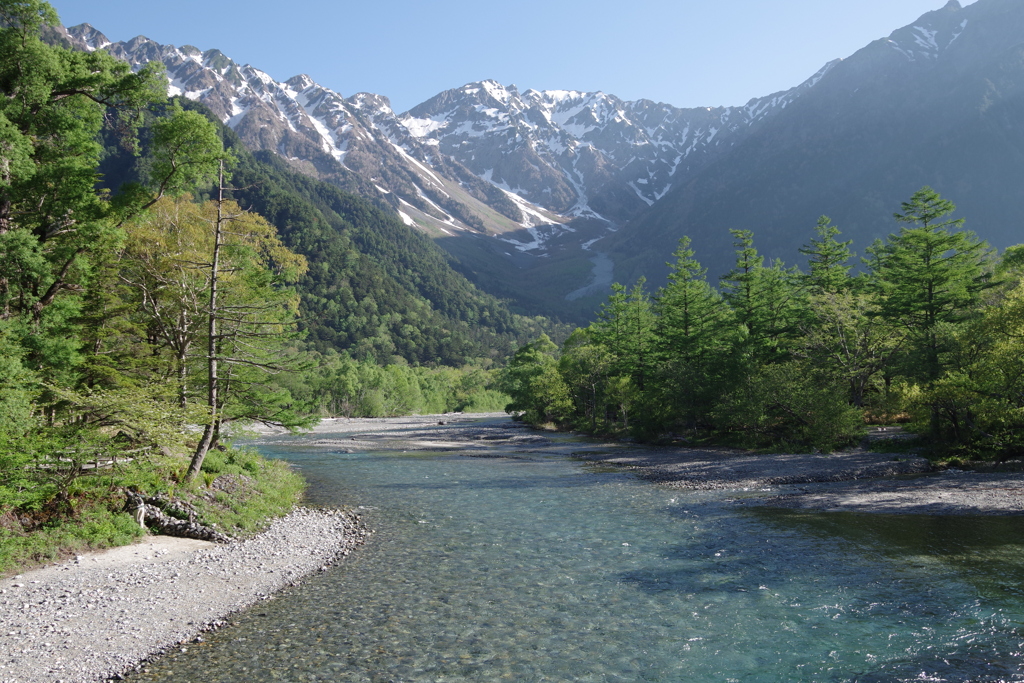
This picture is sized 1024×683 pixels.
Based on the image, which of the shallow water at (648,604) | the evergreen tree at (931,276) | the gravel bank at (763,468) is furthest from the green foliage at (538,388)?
the shallow water at (648,604)

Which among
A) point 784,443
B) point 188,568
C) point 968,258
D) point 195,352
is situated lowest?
point 784,443

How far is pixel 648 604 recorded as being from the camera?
14234mm

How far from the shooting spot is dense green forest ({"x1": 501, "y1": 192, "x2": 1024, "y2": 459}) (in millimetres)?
28594

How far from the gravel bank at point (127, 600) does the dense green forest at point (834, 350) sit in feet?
101

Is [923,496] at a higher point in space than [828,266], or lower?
lower

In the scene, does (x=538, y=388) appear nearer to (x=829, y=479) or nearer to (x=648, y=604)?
(x=829, y=479)

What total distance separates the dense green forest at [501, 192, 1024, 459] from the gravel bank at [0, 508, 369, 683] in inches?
1212

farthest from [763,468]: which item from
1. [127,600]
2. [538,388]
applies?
[538,388]

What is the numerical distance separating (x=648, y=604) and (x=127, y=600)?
13136 mm

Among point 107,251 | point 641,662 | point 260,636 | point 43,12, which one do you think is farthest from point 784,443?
point 43,12

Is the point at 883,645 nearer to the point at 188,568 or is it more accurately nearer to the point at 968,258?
the point at 188,568

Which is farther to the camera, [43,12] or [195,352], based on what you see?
[195,352]

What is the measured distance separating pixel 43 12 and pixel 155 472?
1688 cm

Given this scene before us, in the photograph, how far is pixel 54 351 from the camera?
19328mm
